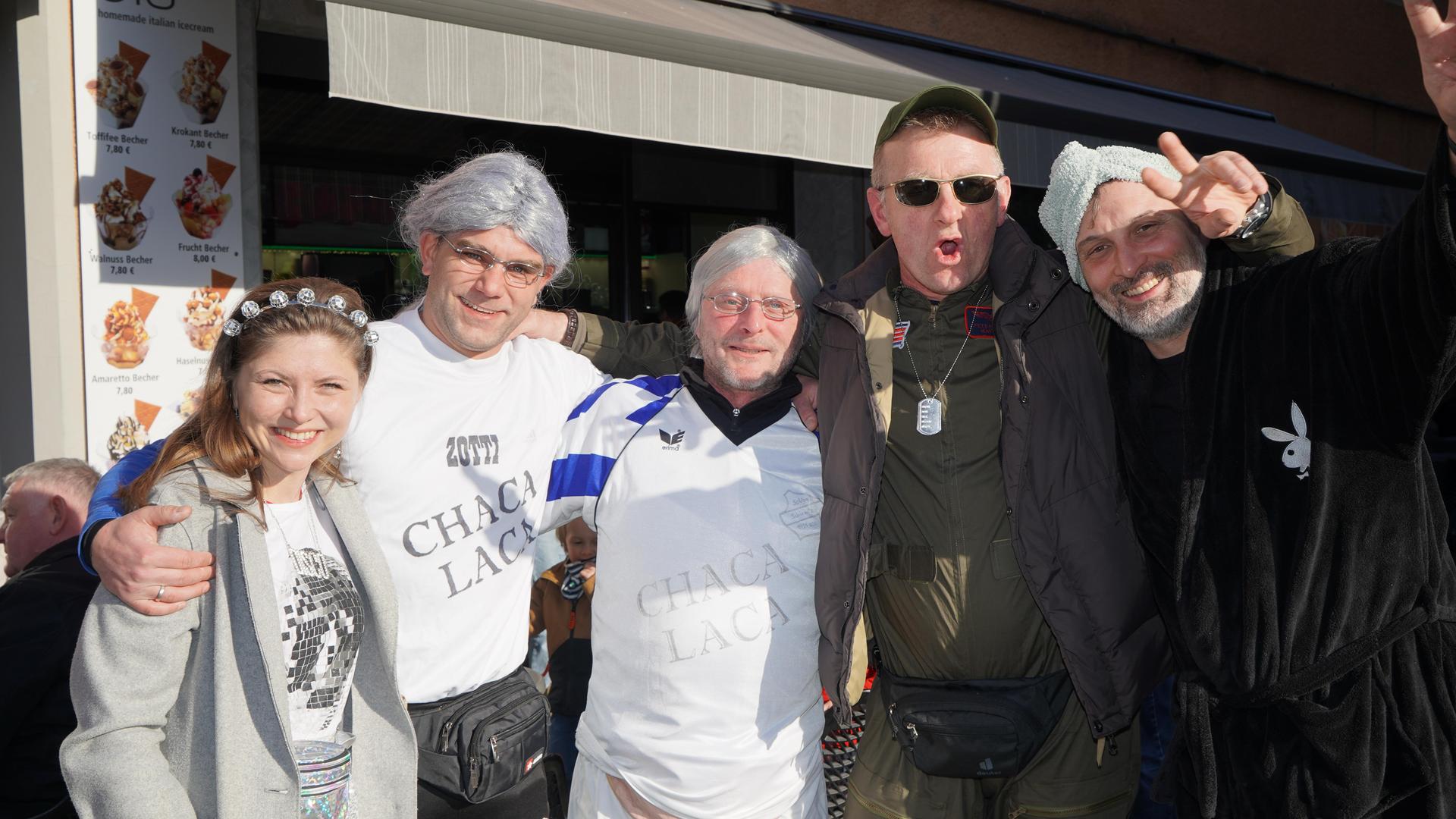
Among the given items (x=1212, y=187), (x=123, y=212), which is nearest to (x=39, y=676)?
(x=123, y=212)

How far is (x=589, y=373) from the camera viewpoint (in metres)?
2.87

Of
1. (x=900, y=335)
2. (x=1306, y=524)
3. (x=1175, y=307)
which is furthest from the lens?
(x=900, y=335)

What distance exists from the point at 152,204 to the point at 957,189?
3463mm

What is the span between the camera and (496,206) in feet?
8.29

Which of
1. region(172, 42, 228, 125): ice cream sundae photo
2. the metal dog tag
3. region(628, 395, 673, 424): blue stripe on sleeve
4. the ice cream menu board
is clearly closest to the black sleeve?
the metal dog tag

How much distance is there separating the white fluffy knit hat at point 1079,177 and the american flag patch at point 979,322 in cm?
21

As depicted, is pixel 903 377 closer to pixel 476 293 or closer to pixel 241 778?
pixel 476 293

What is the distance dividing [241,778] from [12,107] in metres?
3.57

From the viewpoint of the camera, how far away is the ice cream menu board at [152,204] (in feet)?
14.0

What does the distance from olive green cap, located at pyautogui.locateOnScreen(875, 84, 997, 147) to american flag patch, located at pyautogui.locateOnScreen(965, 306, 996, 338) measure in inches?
16.6

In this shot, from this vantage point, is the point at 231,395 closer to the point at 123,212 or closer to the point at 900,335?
the point at 900,335

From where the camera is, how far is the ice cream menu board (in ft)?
14.0

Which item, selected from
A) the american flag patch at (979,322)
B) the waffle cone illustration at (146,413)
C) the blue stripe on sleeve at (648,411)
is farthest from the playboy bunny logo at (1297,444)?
the waffle cone illustration at (146,413)

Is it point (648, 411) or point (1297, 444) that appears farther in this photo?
point (648, 411)
